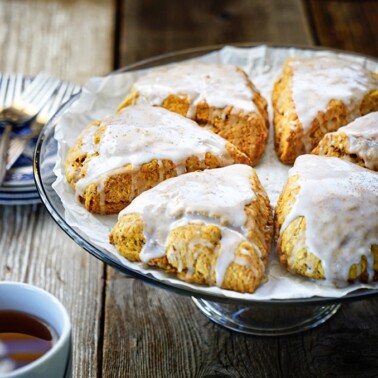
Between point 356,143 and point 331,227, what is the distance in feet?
0.95

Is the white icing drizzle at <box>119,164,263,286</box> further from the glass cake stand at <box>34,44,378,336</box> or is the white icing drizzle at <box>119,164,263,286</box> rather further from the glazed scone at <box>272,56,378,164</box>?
the glazed scone at <box>272,56,378,164</box>

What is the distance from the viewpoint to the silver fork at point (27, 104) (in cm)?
205

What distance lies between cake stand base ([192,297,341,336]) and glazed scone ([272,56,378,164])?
0.32m

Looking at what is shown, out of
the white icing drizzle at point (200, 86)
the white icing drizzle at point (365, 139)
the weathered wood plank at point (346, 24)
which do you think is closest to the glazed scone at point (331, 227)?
the white icing drizzle at point (365, 139)

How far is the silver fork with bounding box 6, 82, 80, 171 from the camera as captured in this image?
1977 millimetres

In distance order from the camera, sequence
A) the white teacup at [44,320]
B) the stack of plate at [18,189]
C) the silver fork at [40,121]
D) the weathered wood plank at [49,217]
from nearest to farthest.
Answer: the white teacup at [44,320] < the weathered wood plank at [49,217] < the stack of plate at [18,189] < the silver fork at [40,121]

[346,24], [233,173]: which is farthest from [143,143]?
[346,24]

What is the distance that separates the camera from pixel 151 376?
57.5 inches

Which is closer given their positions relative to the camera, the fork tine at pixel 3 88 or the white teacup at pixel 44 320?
the white teacup at pixel 44 320

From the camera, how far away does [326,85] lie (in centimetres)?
174

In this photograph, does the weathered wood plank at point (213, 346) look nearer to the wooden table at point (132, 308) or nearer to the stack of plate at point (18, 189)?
the wooden table at point (132, 308)

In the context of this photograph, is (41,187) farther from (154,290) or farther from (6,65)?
(6,65)

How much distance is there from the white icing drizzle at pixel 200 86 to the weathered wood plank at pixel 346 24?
0.92 metres

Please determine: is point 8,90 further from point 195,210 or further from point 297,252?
point 297,252
